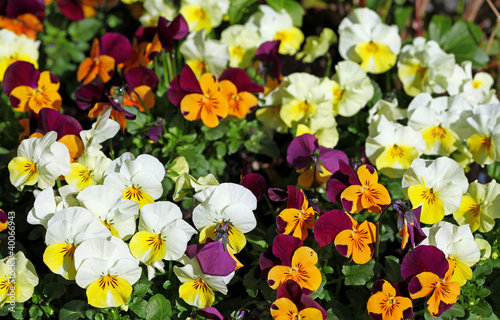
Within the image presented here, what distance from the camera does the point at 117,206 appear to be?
1.65m

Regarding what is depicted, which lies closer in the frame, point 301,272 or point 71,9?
point 301,272

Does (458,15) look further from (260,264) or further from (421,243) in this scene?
(260,264)

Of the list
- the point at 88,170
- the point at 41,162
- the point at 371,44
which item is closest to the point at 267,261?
the point at 88,170

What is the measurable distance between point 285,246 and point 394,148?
2.28ft

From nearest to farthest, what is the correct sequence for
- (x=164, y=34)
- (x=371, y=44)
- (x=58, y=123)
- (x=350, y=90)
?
(x=58, y=123), (x=164, y=34), (x=350, y=90), (x=371, y=44)

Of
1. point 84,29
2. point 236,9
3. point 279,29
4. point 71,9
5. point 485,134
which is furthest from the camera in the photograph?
point 84,29

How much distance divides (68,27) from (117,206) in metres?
1.87

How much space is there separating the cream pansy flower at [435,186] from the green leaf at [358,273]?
0.24 m

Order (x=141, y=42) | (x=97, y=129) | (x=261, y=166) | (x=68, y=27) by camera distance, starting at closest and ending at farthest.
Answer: (x=97, y=129)
(x=141, y=42)
(x=261, y=166)
(x=68, y=27)

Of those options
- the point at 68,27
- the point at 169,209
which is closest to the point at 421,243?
the point at 169,209

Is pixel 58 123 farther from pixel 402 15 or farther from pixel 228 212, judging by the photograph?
pixel 402 15

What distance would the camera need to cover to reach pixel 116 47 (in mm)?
2322

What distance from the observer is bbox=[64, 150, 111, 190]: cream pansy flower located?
1.81m

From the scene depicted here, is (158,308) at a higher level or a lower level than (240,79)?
lower
